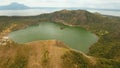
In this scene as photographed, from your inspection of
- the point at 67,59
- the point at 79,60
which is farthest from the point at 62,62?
the point at 79,60

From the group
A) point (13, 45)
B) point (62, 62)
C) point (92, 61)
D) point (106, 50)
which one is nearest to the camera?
point (62, 62)

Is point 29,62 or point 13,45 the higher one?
point 13,45

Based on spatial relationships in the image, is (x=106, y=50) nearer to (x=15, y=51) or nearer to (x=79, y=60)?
(x=79, y=60)

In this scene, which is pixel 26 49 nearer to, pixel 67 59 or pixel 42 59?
pixel 42 59

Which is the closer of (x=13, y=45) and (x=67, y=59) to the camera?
(x=67, y=59)

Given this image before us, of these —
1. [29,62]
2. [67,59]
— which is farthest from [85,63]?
[29,62]

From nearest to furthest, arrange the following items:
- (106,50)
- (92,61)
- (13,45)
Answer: (92,61)
(13,45)
(106,50)
